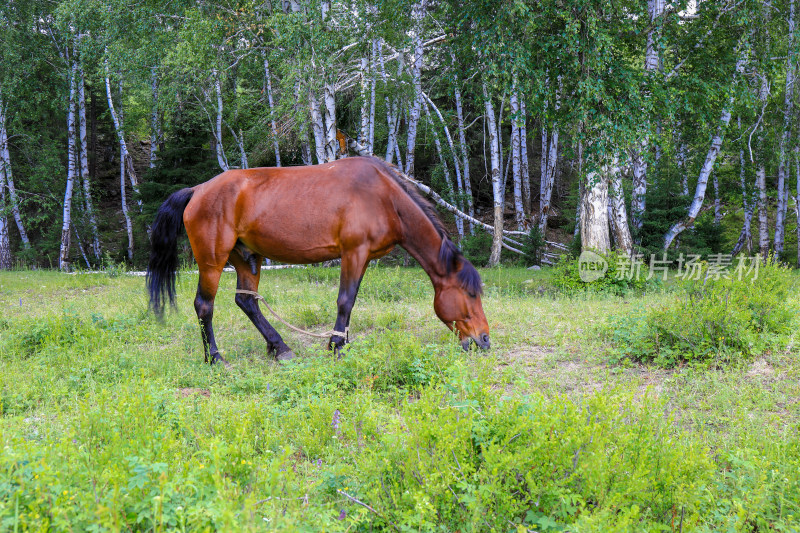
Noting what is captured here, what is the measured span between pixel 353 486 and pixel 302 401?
1.46m

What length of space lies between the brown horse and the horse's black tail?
24 mm

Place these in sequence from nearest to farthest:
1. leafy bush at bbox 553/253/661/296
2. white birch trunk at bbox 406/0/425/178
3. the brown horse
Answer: the brown horse < leafy bush at bbox 553/253/661/296 < white birch trunk at bbox 406/0/425/178

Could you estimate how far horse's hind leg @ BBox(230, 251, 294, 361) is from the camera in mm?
6293

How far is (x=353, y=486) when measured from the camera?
2930 mm

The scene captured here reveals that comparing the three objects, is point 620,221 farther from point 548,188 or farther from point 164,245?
point 164,245

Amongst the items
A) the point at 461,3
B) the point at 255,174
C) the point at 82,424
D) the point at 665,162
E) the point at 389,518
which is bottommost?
the point at 389,518

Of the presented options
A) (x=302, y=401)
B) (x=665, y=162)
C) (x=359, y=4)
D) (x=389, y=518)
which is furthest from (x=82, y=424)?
(x=665, y=162)

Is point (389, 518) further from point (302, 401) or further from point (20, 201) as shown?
point (20, 201)

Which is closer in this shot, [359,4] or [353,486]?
[353,486]

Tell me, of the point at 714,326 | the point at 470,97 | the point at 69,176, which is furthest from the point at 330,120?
the point at 69,176

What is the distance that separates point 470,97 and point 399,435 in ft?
68.5

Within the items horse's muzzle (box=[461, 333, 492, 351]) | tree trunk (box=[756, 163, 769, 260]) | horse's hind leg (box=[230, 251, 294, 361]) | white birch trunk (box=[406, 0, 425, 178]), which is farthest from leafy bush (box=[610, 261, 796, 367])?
tree trunk (box=[756, 163, 769, 260])

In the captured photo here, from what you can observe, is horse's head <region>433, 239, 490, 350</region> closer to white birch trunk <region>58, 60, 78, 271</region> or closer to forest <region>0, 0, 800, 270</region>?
forest <region>0, 0, 800, 270</region>

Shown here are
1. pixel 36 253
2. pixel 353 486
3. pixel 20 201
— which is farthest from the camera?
pixel 36 253
